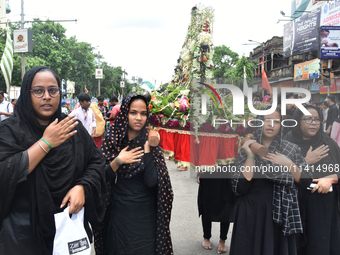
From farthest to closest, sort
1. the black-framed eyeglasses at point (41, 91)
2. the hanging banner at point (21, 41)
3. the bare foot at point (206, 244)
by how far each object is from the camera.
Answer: the hanging banner at point (21, 41) < the bare foot at point (206, 244) < the black-framed eyeglasses at point (41, 91)

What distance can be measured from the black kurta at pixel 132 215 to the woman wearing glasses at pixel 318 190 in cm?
127

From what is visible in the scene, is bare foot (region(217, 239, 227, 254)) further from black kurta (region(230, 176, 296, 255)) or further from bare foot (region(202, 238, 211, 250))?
black kurta (region(230, 176, 296, 255))

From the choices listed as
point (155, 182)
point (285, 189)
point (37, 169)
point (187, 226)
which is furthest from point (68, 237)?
point (187, 226)

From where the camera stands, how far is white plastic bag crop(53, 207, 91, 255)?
4.85 feet

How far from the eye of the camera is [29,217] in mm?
1516

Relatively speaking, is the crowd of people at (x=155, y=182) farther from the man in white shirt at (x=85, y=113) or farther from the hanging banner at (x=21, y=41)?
the hanging banner at (x=21, y=41)

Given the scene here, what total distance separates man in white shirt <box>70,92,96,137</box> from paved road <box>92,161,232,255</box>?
8.37 feet

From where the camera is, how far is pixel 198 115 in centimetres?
324

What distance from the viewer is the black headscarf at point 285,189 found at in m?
2.02

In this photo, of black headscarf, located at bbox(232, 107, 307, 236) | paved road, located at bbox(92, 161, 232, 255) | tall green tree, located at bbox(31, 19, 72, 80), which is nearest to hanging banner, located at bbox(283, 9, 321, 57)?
paved road, located at bbox(92, 161, 232, 255)

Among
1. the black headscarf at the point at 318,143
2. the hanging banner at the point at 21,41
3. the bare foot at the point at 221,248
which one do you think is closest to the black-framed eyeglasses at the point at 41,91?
the black headscarf at the point at 318,143

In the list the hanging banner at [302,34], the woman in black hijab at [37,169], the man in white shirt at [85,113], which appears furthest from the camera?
the hanging banner at [302,34]

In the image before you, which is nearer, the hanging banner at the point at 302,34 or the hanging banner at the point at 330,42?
the hanging banner at the point at 330,42

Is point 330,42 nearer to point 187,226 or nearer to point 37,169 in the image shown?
point 187,226
